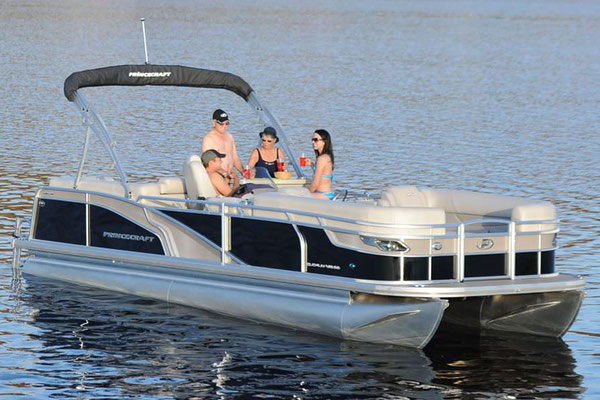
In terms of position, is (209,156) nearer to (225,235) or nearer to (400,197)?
(225,235)

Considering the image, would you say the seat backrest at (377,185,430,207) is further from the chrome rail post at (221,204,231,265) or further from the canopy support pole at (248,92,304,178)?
the canopy support pole at (248,92,304,178)

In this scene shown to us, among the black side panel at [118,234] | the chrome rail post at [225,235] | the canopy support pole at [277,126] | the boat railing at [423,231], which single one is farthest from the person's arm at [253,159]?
the chrome rail post at [225,235]

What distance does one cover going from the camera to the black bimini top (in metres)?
14.2

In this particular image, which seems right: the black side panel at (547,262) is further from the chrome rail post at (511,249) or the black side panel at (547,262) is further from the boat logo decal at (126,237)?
the boat logo decal at (126,237)

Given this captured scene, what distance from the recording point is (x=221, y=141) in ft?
47.5

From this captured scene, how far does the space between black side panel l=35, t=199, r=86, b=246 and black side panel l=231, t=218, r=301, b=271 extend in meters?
2.11

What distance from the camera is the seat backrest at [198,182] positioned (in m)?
13.2

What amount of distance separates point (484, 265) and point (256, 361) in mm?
1949

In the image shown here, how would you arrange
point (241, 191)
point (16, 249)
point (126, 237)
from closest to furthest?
point (126, 237)
point (241, 191)
point (16, 249)

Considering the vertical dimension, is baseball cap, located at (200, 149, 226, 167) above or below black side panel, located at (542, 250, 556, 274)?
above

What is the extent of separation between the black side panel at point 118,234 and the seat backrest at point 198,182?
0.54m

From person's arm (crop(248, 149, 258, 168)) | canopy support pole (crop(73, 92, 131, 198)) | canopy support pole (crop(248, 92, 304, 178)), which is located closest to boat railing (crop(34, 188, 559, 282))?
canopy support pole (crop(73, 92, 131, 198))

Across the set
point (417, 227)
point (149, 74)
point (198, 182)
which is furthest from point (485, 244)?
point (149, 74)

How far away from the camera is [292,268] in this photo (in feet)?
39.7
